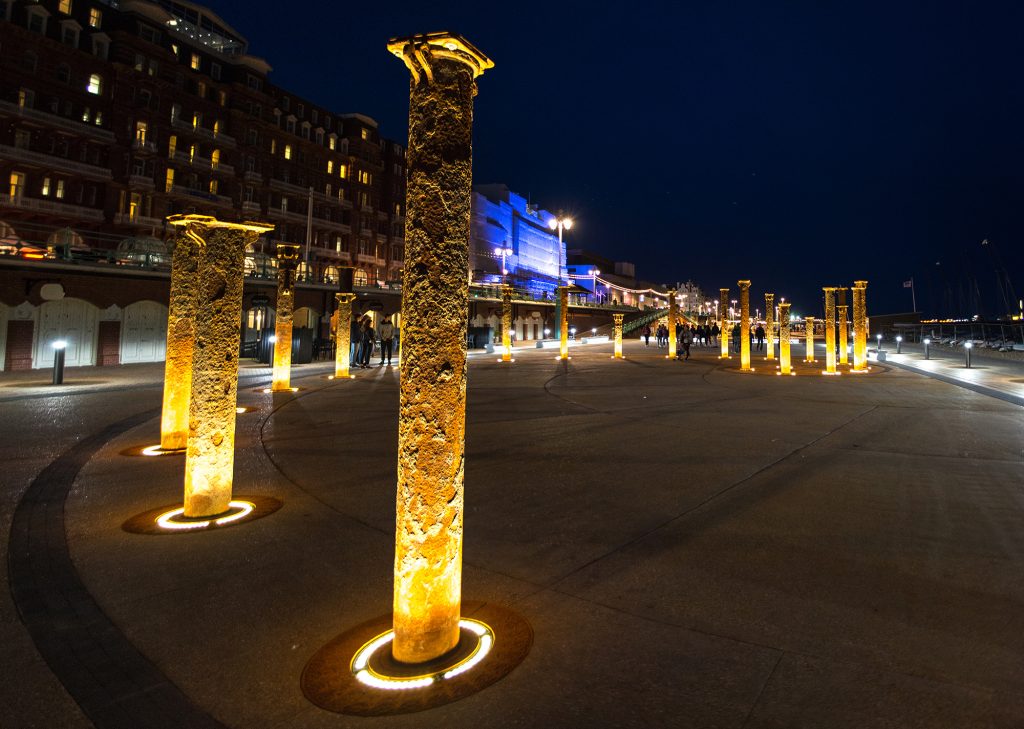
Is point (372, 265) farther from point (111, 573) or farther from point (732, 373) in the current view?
point (111, 573)

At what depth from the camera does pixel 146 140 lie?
3838 cm

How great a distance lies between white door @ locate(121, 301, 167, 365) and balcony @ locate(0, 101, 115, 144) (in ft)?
64.8

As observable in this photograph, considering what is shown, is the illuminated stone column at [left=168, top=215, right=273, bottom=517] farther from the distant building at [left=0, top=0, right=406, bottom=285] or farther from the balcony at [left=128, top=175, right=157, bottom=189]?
the balcony at [left=128, top=175, right=157, bottom=189]

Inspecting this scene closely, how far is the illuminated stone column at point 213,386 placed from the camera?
5.06m

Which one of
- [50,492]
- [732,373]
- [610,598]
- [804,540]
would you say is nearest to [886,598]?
[804,540]

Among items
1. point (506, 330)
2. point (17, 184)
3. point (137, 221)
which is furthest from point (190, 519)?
point (137, 221)

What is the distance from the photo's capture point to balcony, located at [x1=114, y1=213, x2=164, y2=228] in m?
36.0

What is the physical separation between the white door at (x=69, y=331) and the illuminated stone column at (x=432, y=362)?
22103mm

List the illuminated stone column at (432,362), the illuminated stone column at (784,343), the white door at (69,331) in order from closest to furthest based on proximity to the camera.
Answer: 1. the illuminated stone column at (432,362)
2. the white door at (69,331)
3. the illuminated stone column at (784,343)

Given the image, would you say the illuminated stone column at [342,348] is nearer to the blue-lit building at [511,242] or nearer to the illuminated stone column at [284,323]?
the illuminated stone column at [284,323]

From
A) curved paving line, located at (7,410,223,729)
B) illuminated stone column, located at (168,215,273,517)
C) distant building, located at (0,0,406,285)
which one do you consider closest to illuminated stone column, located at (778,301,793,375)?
illuminated stone column, located at (168,215,273,517)

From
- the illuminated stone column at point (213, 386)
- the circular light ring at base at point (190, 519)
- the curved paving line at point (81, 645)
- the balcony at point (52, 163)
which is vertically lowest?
the curved paving line at point (81, 645)

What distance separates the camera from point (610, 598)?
11.8 feet

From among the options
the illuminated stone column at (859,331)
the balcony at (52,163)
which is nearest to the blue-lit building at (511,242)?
A: the balcony at (52,163)
